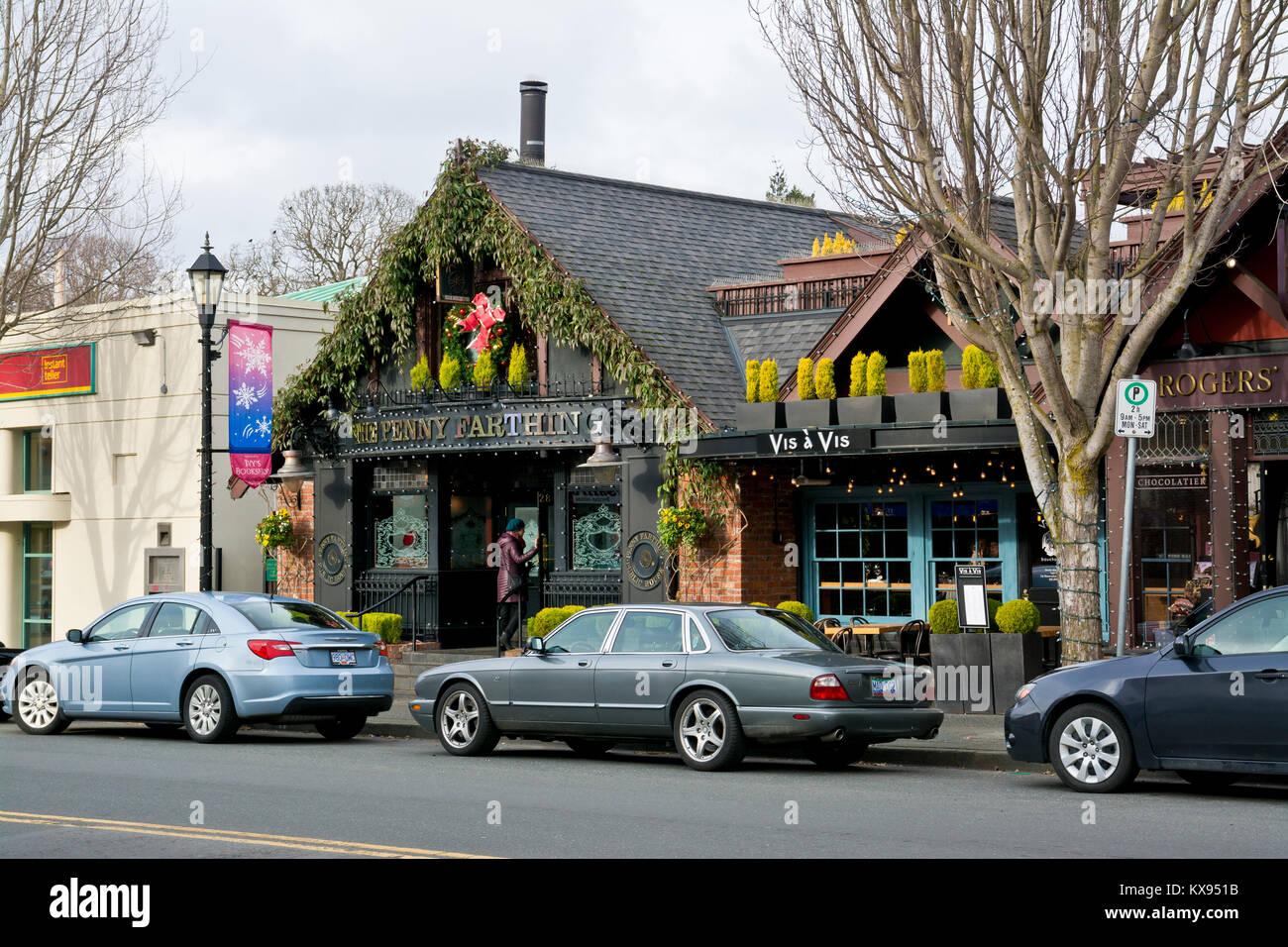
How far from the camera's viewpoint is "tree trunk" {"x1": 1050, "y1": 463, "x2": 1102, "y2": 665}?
567 inches

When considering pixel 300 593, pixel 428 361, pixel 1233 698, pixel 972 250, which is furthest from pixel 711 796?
pixel 300 593

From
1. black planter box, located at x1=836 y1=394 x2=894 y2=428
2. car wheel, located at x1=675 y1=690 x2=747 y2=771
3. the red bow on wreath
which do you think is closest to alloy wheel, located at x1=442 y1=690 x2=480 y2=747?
car wheel, located at x1=675 y1=690 x2=747 y2=771

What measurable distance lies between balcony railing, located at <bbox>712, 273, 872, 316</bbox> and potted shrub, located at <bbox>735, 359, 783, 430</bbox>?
7.11 feet

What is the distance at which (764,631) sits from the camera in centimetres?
1391

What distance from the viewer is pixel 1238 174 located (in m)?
13.9

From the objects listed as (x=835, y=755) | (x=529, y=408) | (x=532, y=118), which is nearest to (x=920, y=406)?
(x=835, y=755)

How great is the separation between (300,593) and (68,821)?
14.9m

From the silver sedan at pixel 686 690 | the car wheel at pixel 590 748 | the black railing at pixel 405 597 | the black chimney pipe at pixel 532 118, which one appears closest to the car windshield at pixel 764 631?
the silver sedan at pixel 686 690

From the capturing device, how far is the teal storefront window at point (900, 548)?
1967 centimetres

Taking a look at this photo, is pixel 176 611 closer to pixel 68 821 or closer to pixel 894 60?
pixel 68 821

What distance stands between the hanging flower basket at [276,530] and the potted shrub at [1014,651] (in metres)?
12.1

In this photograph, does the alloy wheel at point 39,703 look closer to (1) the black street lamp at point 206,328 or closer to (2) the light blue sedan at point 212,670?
(2) the light blue sedan at point 212,670

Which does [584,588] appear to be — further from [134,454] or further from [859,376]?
[134,454]

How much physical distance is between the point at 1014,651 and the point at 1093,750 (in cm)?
492
